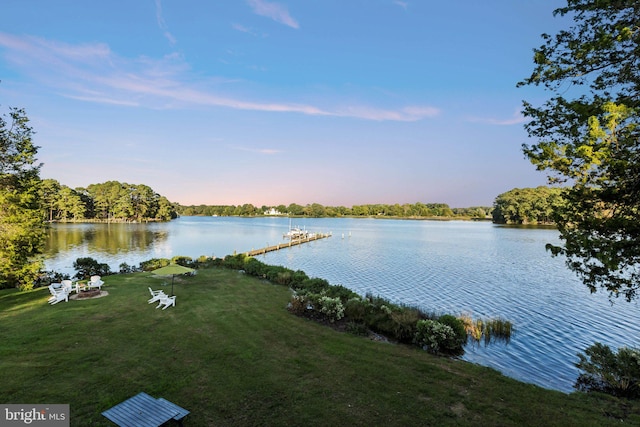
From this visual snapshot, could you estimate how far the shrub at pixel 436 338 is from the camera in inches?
464

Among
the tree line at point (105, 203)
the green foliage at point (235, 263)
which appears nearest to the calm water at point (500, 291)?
the green foliage at point (235, 263)

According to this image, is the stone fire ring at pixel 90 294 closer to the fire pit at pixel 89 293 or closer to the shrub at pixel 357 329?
the fire pit at pixel 89 293

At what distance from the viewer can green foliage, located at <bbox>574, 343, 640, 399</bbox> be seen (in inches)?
359

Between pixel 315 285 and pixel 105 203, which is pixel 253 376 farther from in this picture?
pixel 105 203

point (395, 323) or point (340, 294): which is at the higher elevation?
point (340, 294)

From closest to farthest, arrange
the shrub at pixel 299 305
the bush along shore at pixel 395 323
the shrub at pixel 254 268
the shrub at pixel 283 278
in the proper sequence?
the bush along shore at pixel 395 323
the shrub at pixel 299 305
the shrub at pixel 283 278
the shrub at pixel 254 268

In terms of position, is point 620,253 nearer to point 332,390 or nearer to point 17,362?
point 332,390

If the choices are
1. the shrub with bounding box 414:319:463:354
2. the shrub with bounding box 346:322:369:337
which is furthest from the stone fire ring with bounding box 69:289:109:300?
the shrub with bounding box 414:319:463:354

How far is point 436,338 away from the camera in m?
11.8

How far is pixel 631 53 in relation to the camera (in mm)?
5332

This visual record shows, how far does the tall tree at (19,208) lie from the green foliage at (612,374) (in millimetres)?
23819

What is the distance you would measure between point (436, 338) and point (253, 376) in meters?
7.22

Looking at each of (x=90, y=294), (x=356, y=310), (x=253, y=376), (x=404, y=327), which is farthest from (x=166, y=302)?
(x=404, y=327)

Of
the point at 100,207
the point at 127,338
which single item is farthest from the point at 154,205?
the point at 127,338
